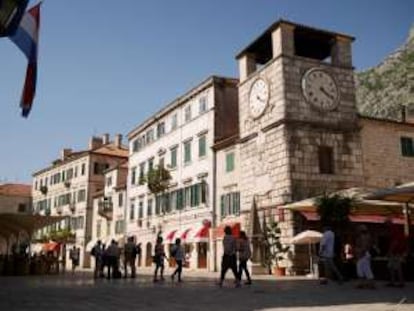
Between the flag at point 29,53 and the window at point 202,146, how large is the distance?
24092 mm

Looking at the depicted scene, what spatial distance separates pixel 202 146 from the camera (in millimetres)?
34094

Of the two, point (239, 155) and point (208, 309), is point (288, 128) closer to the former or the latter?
point (239, 155)

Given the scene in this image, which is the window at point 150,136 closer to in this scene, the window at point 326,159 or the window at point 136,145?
the window at point 136,145

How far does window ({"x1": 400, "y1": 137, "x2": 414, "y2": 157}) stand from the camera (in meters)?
29.2

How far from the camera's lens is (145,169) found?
144 feet

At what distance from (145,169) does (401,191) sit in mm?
31410

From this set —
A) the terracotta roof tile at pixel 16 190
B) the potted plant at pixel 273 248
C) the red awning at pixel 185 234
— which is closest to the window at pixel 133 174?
the red awning at pixel 185 234

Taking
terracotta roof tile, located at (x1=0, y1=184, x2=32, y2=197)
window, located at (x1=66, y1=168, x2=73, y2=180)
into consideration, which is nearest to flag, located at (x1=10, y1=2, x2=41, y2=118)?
window, located at (x1=66, y1=168, x2=73, y2=180)

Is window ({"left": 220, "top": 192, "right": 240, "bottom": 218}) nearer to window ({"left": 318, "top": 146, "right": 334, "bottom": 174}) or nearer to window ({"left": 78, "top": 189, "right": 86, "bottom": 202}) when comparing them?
window ({"left": 318, "top": 146, "right": 334, "bottom": 174})

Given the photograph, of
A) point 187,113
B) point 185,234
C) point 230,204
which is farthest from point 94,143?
point 230,204

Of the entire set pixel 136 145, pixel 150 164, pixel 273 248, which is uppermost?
pixel 136 145

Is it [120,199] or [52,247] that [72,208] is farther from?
[52,247]

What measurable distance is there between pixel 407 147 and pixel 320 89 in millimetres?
6906

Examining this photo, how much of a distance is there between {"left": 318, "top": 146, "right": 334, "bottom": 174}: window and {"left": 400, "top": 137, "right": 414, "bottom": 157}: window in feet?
18.0
